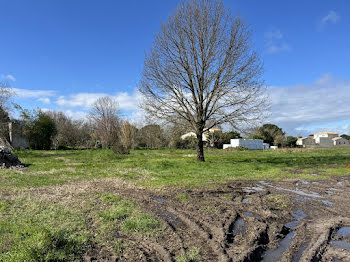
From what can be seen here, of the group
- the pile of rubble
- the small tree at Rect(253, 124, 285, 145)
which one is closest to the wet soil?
the pile of rubble

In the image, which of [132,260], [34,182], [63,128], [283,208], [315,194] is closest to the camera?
[132,260]

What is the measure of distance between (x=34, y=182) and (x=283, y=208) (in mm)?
8120

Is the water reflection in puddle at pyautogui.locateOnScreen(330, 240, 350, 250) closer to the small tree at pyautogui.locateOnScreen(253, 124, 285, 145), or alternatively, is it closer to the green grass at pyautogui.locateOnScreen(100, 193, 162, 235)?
the green grass at pyautogui.locateOnScreen(100, 193, 162, 235)

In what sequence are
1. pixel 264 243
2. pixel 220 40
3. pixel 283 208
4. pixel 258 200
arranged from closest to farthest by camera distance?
1. pixel 264 243
2. pixel 283 208
3. pixel 258 200
4. pixel 220 40

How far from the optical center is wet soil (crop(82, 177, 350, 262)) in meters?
3.48

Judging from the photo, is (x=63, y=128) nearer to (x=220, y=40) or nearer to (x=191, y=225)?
(x=220, y=40)

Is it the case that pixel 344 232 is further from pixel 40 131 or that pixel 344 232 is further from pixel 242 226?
pixel 40 131

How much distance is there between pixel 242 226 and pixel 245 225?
9 centimetres

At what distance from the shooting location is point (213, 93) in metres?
15.5

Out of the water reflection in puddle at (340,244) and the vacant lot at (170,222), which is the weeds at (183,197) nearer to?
the vacant lot at (170,222)

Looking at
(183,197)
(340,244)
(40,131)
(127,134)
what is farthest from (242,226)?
(127,134)

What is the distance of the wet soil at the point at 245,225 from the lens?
11.4ft

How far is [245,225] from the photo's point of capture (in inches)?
185

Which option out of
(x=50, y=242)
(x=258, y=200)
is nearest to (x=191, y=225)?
(x=50, y=242)
